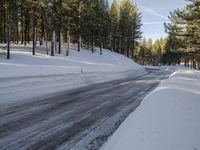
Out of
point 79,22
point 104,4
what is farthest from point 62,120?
point 104,4

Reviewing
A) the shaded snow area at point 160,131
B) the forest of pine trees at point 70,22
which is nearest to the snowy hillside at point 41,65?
the forest of pine trees at point 70,22

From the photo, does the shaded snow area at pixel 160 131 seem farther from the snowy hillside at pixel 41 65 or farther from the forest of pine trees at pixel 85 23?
the forest of pine trees at pixel 85 23

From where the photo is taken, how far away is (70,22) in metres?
49.7

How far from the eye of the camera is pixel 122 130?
7.53m

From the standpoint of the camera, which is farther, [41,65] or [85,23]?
[85,23]

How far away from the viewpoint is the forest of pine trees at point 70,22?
4112 centimetres

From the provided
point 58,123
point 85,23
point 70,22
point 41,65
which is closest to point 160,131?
point 58,123

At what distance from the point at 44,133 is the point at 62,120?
158cm

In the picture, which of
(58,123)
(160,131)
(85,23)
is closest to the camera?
(160,131)

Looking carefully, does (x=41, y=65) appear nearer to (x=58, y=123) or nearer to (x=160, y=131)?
(x=58, y=123)

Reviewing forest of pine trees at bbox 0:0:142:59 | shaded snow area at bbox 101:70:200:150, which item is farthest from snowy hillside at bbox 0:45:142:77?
shaded snow area at bbox 101:70:200:150

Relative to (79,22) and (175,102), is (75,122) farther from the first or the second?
(79,22)

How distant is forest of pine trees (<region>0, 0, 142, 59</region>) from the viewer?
4112 centimetres

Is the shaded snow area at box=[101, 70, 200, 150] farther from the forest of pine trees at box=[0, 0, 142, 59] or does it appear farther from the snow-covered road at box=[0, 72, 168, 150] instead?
the forest of pine trees at box=[0, 0, 142, 59]
